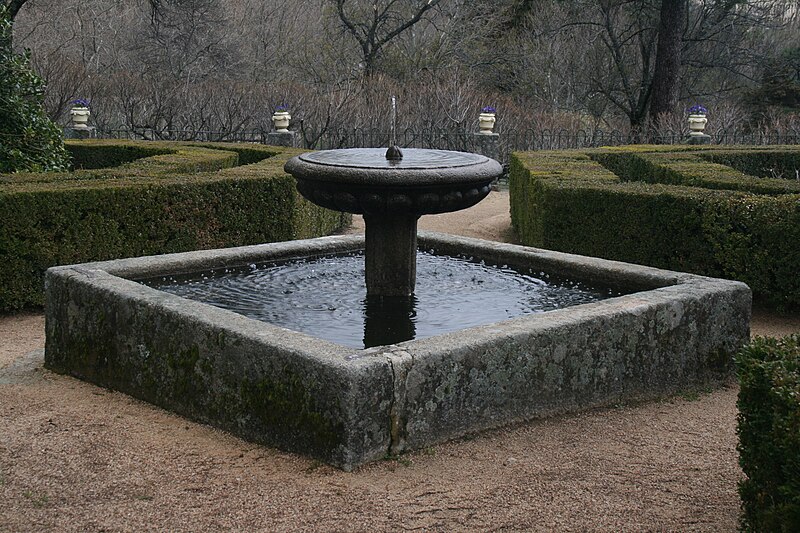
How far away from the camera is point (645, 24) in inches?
1017

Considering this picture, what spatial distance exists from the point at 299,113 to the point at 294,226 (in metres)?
10.5

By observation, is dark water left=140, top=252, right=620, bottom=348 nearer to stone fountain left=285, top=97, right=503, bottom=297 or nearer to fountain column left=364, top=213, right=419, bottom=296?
fountain column left=364, top=213, right=419, bottom=296

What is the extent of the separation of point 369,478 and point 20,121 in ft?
28.2

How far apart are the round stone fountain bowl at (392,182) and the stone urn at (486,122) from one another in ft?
44.4

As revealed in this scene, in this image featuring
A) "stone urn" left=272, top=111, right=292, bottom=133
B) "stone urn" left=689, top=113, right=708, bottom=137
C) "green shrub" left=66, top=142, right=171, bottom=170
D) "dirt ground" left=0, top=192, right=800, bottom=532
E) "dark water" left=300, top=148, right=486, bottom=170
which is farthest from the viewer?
"stone urn" left=689, top=113, right=708, bottom=137

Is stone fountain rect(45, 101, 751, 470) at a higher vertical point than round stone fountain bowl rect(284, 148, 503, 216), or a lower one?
lower

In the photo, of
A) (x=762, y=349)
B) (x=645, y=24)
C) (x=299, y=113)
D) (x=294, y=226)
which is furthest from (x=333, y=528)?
(x=645, y=24)

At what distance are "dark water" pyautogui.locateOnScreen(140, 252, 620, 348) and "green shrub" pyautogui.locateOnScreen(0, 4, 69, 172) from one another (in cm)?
516

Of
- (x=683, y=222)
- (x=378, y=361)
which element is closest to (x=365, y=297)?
(x=378, y=361)

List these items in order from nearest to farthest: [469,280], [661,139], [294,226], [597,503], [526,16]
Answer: [597,503] → [469,280] → [294,226] → [661,139] → [526,16]

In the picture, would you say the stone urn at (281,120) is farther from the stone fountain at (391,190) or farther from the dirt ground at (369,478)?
the dirt ground at (369,478)

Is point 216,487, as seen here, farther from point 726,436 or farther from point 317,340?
point 726,436

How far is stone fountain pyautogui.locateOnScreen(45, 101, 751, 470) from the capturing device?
4383 mm

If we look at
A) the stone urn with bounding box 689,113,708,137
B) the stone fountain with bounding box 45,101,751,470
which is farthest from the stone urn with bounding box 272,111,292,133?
the stone fountain with bounding box 45,101,751,470
